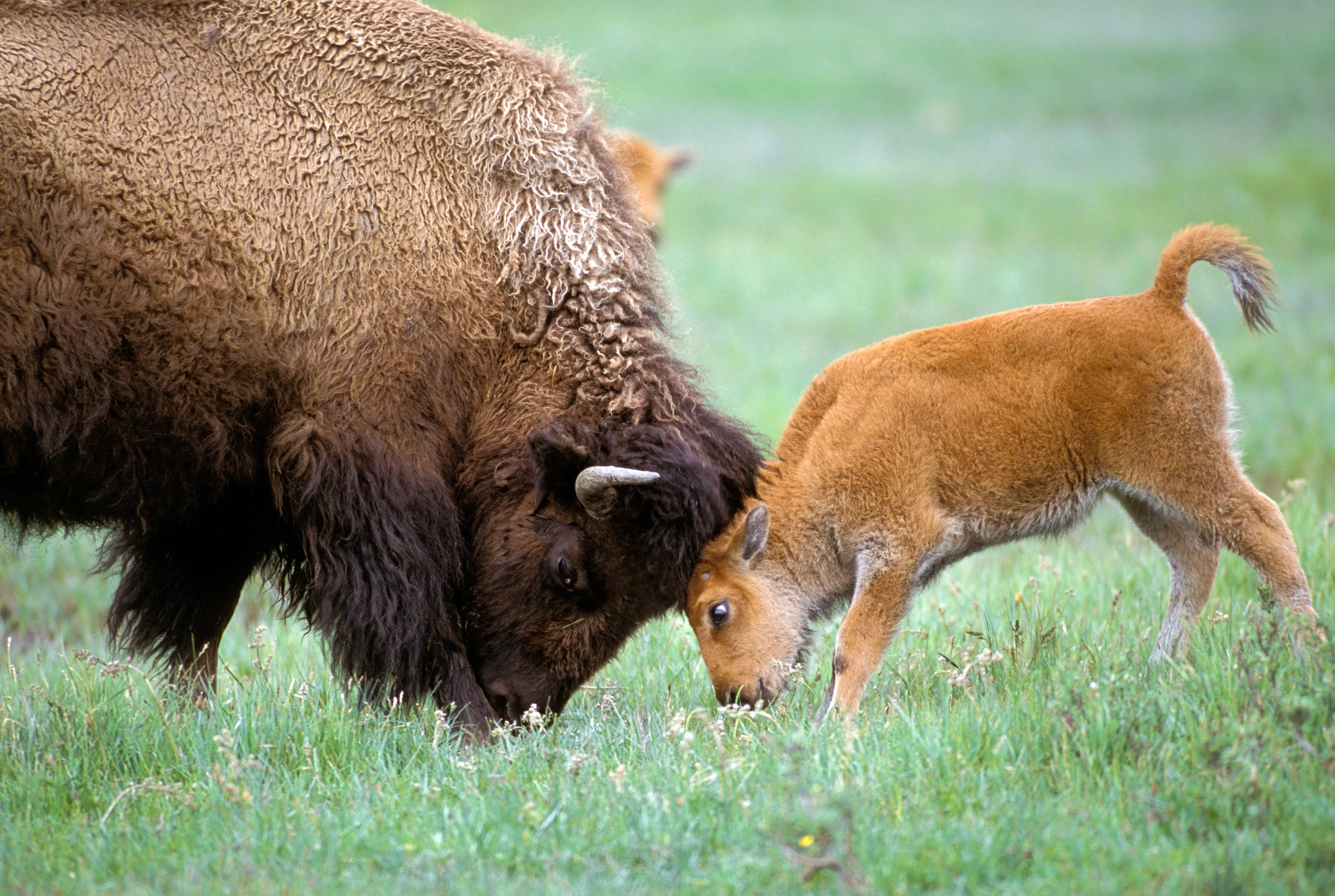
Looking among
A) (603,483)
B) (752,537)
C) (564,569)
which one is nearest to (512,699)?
(564,569)

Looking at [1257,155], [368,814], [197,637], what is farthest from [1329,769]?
[1257,155]

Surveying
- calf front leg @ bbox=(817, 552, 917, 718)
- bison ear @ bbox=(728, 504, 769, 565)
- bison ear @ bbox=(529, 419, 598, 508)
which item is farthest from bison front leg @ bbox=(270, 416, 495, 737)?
calf front leg @ bbox=(817, 552, 917, 718)

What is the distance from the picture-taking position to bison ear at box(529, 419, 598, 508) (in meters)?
4.36

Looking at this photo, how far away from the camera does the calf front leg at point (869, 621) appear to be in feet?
14.9

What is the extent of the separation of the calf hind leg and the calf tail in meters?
0.76

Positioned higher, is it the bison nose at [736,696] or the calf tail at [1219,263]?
the calf tail at [1219,263]

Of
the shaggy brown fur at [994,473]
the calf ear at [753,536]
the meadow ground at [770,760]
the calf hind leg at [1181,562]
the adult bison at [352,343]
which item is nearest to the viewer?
the meadow ground at [770,760]

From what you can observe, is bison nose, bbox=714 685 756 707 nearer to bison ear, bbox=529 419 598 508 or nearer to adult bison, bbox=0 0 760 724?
adult bison, bbox=0 0 760 724

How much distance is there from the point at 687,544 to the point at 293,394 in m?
1.35

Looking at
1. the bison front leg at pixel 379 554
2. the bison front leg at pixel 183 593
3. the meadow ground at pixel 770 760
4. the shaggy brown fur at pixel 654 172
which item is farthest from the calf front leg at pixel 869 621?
the shaggy brown fur at pixel 654 172

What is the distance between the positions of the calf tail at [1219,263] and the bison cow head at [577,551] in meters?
1.56

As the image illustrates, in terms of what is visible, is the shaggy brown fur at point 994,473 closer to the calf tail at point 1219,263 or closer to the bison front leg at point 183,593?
the calf tail at point 1219,263

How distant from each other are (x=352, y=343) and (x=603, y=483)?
2.99ft

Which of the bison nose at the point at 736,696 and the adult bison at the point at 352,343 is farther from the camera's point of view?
the bison nose at the point at 736,696
